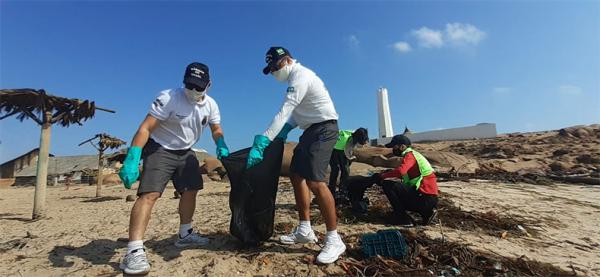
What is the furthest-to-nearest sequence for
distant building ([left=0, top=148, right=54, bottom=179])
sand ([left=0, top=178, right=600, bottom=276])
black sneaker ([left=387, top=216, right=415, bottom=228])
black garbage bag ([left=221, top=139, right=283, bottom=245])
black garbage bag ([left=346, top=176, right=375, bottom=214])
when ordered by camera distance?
distant building ([left=0, top=148, right=54, bottom=179]) < black garbage bag ([left=346, top=176, right=375, bottom=214]) < black sneaker ([left=387, top=216, right=415, bottom=228]) < black garbage bag ([left=221, top=139, right=283, bottom=245]) < sand ([left=0, top=178, right=600, bottom=276])

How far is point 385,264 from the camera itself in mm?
2787

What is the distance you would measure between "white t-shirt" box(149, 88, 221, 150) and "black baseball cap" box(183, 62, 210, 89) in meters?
0.18

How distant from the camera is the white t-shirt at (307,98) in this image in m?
2.99

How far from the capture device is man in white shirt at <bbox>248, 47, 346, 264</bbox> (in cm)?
292

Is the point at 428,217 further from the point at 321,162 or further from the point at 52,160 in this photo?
the point at 52,160

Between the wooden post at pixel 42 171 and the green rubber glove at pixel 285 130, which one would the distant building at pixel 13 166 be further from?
the green rubber glove at pixel 285 130

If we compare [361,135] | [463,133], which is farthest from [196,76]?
[463,133]

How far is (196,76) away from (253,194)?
3.97ft

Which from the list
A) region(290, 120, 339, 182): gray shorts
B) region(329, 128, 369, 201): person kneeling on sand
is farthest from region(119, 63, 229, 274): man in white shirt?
region(329, 128, 369, 201): person kneeling on sand

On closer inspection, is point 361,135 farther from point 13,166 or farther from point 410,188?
point 13,166

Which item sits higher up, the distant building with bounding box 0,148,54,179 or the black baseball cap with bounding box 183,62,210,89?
the black baseball cap with bounding box 183,62,210,89

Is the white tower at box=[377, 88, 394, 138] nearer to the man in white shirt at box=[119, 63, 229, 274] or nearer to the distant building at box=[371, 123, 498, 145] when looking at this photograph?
the distant building at box=[371, 123, 498, 145]

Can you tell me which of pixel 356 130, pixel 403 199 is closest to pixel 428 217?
pixel 403 199

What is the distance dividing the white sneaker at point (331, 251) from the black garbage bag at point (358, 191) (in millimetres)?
1670
